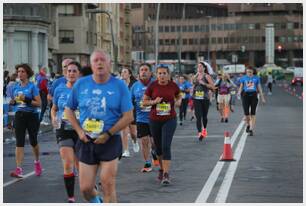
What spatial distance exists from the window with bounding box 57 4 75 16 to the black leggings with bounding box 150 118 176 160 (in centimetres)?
6506

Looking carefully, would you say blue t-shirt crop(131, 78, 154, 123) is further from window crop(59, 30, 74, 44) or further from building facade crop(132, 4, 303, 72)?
building facade crop(132, 4, 303, 72)

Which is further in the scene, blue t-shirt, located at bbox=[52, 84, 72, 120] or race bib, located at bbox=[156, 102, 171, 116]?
race bib, located at bbox=[156, 102, 171, 116]

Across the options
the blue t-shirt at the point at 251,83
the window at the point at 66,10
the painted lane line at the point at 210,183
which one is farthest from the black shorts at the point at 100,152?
the window at the point at 66,10

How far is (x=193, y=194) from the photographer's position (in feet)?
35.7

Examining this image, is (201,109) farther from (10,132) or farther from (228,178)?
(228,178)

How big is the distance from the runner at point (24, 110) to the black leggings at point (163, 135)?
1767 millimetres

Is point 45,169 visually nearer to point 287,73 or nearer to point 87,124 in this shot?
point 87,124

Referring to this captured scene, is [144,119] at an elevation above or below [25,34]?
below

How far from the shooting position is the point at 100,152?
837 cm

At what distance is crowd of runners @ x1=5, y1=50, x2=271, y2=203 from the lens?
8.37 meters

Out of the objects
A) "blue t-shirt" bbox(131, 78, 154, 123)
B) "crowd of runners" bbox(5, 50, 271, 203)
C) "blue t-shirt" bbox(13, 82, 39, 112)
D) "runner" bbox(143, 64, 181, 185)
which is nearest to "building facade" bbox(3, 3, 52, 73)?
"crowd of runners" bbox(5, 50, 271, 203)

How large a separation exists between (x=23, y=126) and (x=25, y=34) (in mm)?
46387

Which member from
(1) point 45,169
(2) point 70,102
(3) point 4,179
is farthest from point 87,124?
(1) point 45,169

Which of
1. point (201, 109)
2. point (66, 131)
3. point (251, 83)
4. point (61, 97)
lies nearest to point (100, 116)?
point (66, 131)
